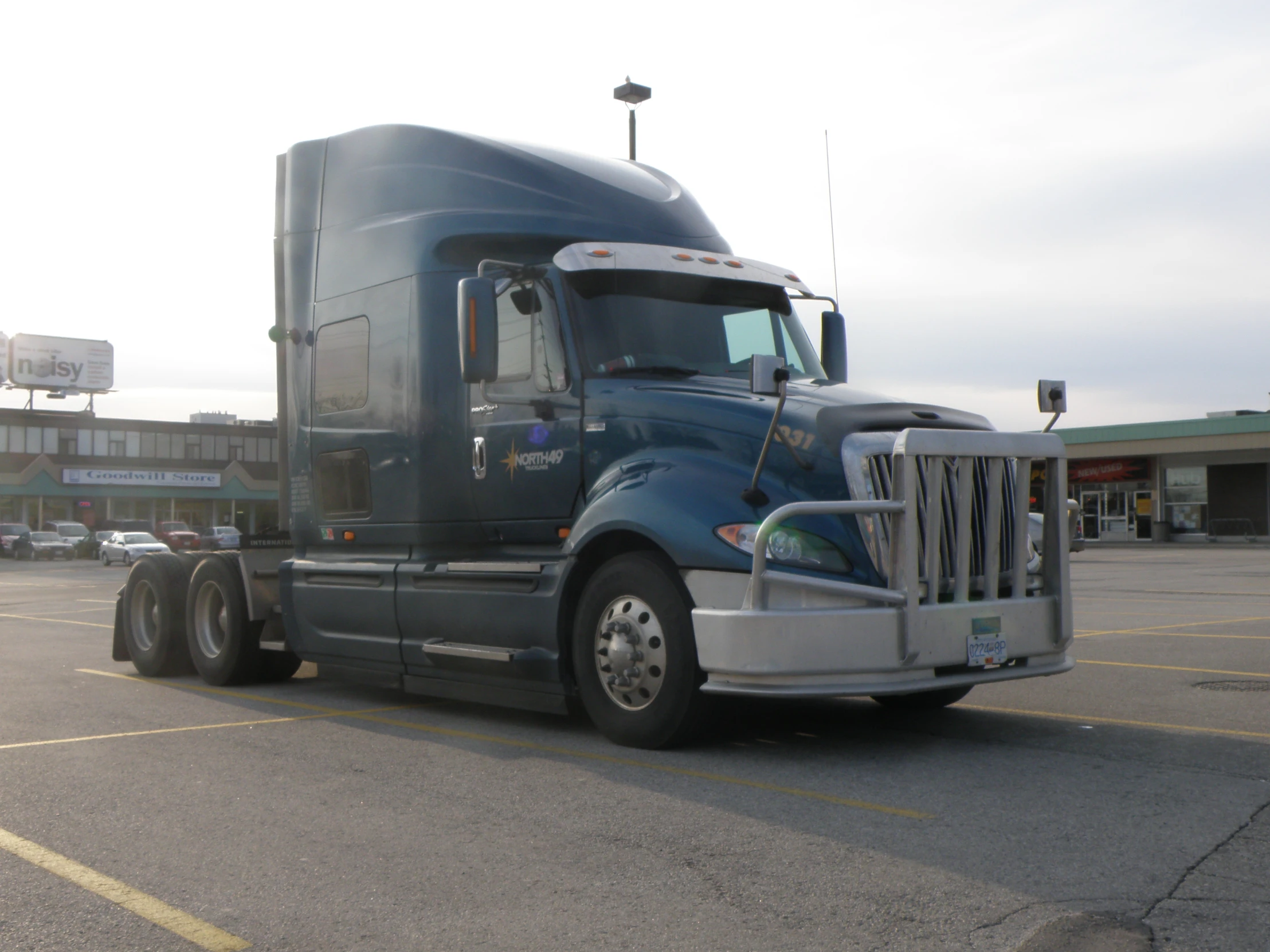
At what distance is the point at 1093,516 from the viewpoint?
54.3 m

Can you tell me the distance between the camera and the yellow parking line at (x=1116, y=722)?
688 cm

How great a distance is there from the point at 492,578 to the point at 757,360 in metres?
2.42

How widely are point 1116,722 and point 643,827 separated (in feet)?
11.9

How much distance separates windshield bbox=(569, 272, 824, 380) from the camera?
739cm

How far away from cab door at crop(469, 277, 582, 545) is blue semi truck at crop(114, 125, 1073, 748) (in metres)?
0.02

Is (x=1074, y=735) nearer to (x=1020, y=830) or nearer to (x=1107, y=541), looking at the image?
(x=1020, y=830)

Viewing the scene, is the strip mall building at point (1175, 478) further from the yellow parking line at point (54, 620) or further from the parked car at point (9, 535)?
the parked car at point (9, 535)

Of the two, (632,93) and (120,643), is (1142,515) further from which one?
(120,643)

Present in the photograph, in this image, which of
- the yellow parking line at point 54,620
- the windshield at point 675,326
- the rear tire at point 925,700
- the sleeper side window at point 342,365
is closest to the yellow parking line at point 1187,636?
the rear tire at point 925,700

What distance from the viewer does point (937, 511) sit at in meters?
6.26

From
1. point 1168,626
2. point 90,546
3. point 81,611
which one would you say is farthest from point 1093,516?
point 81,611

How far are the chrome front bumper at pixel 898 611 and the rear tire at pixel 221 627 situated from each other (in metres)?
4.81

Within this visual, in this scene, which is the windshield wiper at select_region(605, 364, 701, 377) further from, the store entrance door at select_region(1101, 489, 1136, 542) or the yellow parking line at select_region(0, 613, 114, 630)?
the store entrance door at select_region(1101, 489, 1136, 542)

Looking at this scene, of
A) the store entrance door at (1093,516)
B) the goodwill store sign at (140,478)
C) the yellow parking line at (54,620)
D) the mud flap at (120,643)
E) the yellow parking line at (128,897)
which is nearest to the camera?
the yellow parking line at (128,897)
